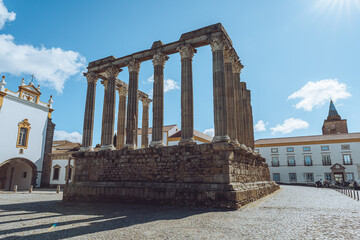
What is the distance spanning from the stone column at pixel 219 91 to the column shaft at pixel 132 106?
15.7 feet

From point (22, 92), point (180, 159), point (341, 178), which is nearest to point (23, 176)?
point (22, 92)

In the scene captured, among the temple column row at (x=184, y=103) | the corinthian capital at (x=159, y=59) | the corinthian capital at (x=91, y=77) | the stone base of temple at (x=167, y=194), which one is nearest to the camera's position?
the stone base of temple at (x=167, y=194)

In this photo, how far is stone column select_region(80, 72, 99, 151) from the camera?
1495 cm

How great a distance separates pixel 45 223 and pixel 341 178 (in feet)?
135

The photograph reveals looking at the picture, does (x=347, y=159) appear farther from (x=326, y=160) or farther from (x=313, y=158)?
(x=313, y=158)

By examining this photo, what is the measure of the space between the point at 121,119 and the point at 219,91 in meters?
7.76

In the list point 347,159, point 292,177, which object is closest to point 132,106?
point 292,177

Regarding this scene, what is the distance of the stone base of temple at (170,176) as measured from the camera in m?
9.98

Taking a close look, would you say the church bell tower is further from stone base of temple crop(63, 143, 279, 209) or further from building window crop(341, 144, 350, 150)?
stone base of temple crop(63, 143, 279, 209)

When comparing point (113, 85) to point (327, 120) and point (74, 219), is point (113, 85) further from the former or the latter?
point (327, 120)

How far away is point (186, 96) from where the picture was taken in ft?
39.9

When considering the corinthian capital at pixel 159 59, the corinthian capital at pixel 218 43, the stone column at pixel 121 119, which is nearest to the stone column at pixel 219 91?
the corinthian capital at pixel 218 43

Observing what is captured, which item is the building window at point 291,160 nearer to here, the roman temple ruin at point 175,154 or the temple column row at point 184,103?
the temple column row at point 184,103

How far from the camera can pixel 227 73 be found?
45.3 ft
